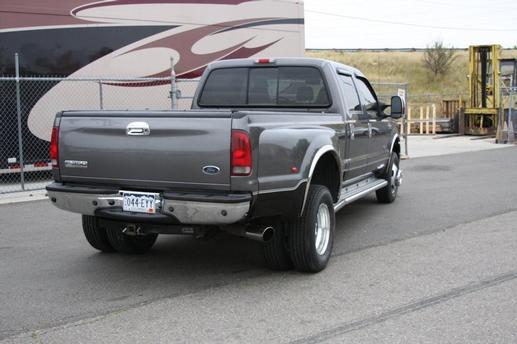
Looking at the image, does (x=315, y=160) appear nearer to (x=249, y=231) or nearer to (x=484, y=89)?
(x=249, y=231)

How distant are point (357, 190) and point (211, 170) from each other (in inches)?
125

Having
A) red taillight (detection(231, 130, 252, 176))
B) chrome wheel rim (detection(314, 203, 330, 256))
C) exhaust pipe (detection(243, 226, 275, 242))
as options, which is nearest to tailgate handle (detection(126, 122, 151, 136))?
red taillight (detection(231, 130, 252, 176))

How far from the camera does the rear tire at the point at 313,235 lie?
5.42 metres

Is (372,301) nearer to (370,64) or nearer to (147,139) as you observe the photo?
(147,139)

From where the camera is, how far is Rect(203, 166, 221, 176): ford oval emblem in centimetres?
477

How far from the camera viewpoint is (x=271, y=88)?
6.80m

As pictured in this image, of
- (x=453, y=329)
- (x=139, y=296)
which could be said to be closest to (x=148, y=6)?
(x=139, y=296)

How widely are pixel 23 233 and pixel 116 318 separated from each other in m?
3.67

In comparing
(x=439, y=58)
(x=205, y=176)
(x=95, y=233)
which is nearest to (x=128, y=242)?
(x=95, y=233)

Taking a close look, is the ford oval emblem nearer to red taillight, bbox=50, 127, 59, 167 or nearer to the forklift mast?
red taillight, bbox=50, 127, 59, 167

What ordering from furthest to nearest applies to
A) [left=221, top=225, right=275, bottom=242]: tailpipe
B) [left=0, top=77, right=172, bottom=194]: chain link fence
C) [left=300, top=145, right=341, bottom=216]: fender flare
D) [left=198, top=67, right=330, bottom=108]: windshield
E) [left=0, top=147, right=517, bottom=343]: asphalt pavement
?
[left=0, top=77, right=172, bottom=194]: chain link fence → [left=198, top=67, right=330, bottom=108]: windshield → [left=300, top=145, right=341, bottom=216]: fender flare → [left=221, top=225, right=275, bottom=242]: tailpipe → [left=0, top=147, right=517, bottom=343]: asphalt pavement

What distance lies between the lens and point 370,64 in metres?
65.3

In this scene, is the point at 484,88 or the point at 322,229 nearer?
the point at 322,229

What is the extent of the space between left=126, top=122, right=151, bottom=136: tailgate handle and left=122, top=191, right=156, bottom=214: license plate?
1.61 feet
